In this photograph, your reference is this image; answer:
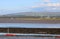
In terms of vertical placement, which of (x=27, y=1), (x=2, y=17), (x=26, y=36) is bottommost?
(x=26, y=36)

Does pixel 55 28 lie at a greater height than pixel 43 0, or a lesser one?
lesser

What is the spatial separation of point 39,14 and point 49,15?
0.42 ft

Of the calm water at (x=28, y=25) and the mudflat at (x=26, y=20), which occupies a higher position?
the mudflat at (x=26, y=20)

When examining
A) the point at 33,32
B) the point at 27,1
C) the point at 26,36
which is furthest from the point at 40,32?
the point at 27,1

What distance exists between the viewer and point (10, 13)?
109cm

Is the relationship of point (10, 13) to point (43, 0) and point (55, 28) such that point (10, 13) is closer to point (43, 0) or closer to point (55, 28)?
point (43, 0)

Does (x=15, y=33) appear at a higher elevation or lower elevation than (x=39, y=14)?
lower

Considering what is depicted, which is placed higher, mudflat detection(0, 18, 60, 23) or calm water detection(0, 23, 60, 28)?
mudflat detection(0, 18, 60, 23)

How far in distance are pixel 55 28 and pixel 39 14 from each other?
267 mm

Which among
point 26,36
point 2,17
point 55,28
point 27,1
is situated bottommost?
point 26,36

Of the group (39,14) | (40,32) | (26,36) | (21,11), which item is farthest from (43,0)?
(26,36)

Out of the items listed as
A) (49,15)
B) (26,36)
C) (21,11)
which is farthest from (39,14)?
(26,36)

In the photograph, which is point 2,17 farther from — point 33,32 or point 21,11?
point 33,32

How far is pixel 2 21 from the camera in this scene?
1.11m
